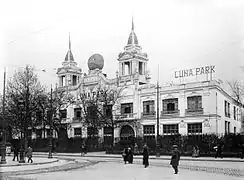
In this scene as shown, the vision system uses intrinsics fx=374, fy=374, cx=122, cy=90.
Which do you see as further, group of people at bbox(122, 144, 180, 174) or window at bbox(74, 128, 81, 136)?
window at bbox(74, 128, 81, 136)

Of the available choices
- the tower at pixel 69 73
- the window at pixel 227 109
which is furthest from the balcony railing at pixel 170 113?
the tower at pixel 69 73

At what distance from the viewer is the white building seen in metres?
54.6

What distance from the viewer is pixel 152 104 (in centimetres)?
6091

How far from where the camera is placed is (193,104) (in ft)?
184

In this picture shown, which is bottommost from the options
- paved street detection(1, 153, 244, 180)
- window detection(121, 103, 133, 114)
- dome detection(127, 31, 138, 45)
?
paved street detection(1, 153, 244, 180)

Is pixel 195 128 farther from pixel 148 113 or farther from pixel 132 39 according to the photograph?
pixel 132 39

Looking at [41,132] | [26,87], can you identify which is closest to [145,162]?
[26,87]

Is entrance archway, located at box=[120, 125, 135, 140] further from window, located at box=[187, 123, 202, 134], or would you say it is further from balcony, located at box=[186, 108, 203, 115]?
balcony, located at box=[186, 108, 203, 115]

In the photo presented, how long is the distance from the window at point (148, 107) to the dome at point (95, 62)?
13.9m

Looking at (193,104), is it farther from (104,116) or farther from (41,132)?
(41,132)

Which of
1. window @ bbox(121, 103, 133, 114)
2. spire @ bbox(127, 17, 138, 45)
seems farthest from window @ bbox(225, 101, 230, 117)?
spire @ bbox(127, 17, 138, 45)

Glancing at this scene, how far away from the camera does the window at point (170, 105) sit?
191ft

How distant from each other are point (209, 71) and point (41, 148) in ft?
102

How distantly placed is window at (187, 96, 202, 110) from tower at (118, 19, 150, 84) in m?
11.3
